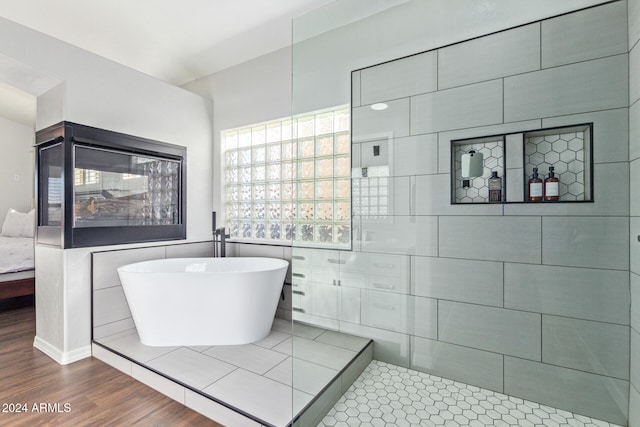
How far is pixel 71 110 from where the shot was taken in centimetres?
233

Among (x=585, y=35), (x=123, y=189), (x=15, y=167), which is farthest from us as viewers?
(x=15, y=167)

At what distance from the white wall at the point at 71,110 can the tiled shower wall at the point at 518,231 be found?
211cm

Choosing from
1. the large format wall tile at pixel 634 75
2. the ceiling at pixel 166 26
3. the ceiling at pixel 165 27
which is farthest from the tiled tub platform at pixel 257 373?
the ceiling at pixel 166 26

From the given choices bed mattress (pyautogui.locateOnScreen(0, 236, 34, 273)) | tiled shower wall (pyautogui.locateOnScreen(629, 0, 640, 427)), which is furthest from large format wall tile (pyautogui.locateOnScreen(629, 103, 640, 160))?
bed mattress (pyautogui.locateOnScreen(0, 236, 34, 273))

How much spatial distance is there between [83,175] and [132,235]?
23.9 inches

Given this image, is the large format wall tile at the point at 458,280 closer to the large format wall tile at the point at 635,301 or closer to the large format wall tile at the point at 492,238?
the large format wall tile at the point at 492,238

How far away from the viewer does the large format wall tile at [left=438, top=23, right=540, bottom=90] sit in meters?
1.41

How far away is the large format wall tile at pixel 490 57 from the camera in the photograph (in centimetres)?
141

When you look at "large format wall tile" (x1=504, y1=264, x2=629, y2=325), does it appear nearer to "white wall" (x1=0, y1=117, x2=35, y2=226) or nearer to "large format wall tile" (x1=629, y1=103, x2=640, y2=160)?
"large format wall tile" (x1=629, y1=103, x2=640, y2=160)

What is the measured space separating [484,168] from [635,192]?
53 cm

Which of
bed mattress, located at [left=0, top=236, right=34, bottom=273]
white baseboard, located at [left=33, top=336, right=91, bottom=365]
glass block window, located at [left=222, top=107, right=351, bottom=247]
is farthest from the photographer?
bed mattress, located at [left=0, top=236, right=34, bottom=273]

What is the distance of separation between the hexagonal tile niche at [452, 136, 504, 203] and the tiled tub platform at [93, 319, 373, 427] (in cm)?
103

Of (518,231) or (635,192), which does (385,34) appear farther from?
(635,192)

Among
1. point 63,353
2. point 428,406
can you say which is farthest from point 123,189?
point 428,406
